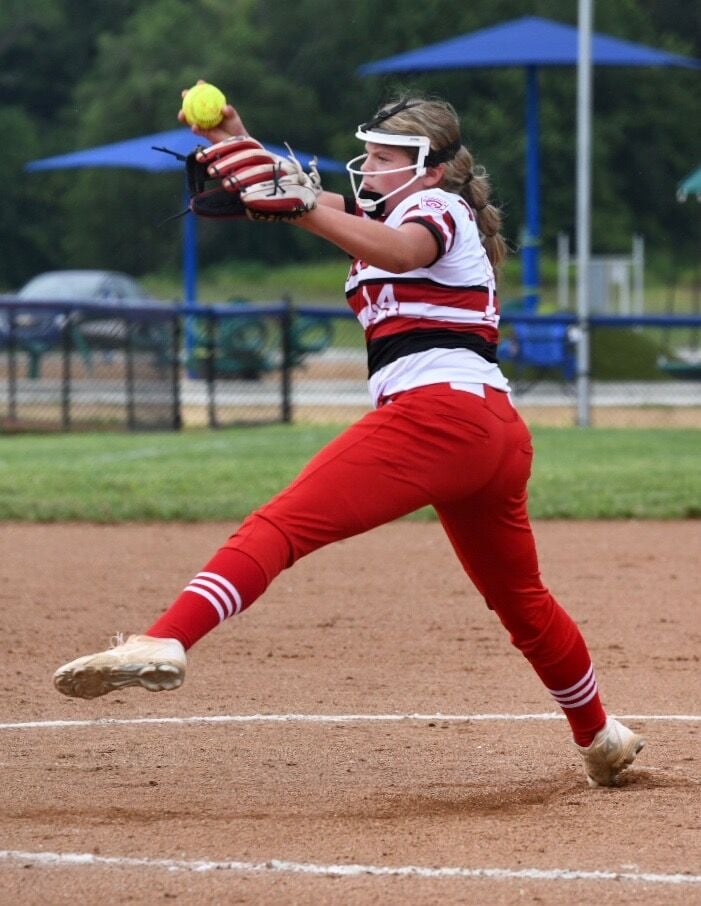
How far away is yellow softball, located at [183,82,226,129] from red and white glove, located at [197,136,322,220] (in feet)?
0.72

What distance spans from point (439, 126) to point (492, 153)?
34345 millimetres

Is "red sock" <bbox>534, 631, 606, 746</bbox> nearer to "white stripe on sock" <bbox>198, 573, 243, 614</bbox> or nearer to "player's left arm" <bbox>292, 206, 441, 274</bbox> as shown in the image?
"white stripe on sock" <bbox>198, 573, 243, 614</bbox>

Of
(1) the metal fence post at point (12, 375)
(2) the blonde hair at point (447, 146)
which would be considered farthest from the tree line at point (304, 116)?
(2) the blonde hair at point (447, 146)

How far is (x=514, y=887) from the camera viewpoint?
3.33 metres

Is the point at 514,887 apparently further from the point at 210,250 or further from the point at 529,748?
the point at 210,250

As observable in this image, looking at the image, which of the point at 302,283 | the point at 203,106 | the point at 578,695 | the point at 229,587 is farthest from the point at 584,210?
the point at 302,283

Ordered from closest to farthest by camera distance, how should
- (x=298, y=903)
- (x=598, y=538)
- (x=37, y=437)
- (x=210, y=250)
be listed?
1. (x=298, y=903)
2. (x=598, y=538)
3. (x=37, y=437)
4. (x=210, y=250)

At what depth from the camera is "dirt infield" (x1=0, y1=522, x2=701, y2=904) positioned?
3.43m

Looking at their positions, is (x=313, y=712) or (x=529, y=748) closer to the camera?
(x=529, y=748)

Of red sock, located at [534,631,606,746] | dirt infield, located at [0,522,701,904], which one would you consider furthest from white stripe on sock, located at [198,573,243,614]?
red sock, located at [534,631,606,746]

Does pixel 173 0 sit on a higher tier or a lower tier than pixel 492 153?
higher

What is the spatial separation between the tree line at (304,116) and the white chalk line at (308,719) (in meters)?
32.6

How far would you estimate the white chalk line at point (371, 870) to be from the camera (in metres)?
3.39

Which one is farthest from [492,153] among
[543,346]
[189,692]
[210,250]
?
[189,692]
